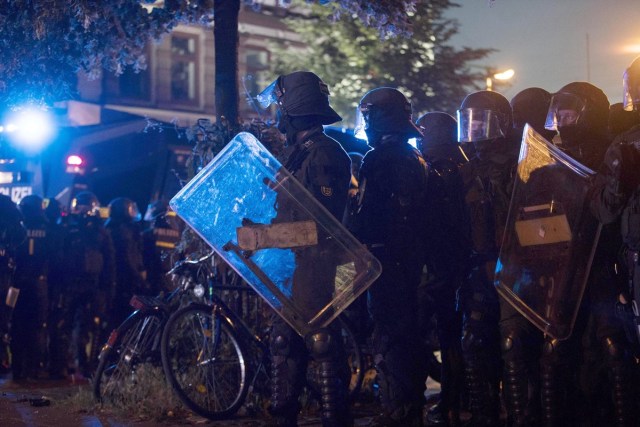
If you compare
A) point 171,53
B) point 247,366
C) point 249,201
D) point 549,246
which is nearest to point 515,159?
point 549,246

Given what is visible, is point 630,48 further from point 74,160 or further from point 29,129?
point 29,129

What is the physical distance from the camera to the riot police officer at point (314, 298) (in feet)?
18.8

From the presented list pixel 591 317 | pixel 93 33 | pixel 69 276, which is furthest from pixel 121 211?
pixel 591 317

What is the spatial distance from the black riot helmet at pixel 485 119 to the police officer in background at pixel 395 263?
53 centimetres

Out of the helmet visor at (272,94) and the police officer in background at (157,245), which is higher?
the helmet visor at (272,94)

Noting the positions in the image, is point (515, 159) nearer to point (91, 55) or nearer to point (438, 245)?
point (438, 245)

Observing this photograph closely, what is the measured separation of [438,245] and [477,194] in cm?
57

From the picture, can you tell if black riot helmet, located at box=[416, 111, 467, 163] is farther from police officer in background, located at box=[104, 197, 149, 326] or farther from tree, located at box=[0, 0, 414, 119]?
police officer in background, located at box=[104, 197, 149, 326]

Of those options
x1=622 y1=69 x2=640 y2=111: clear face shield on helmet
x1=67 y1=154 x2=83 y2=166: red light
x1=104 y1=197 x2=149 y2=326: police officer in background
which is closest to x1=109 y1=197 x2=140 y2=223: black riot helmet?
x1=104 y1=197 x2=149 y2=326: police officer in background

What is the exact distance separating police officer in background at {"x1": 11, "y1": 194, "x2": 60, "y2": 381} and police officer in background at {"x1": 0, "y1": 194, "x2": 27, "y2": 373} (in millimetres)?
87

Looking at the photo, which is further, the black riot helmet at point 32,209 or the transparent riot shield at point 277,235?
the black riot helmet at point 32,209

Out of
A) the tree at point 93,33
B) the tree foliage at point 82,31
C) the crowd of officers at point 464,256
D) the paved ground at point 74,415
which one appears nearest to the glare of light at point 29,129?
the tree at point 93,33

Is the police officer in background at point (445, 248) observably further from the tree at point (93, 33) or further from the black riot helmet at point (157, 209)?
the black riot helmet at point (157, 209)

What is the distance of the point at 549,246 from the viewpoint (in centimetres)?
579
